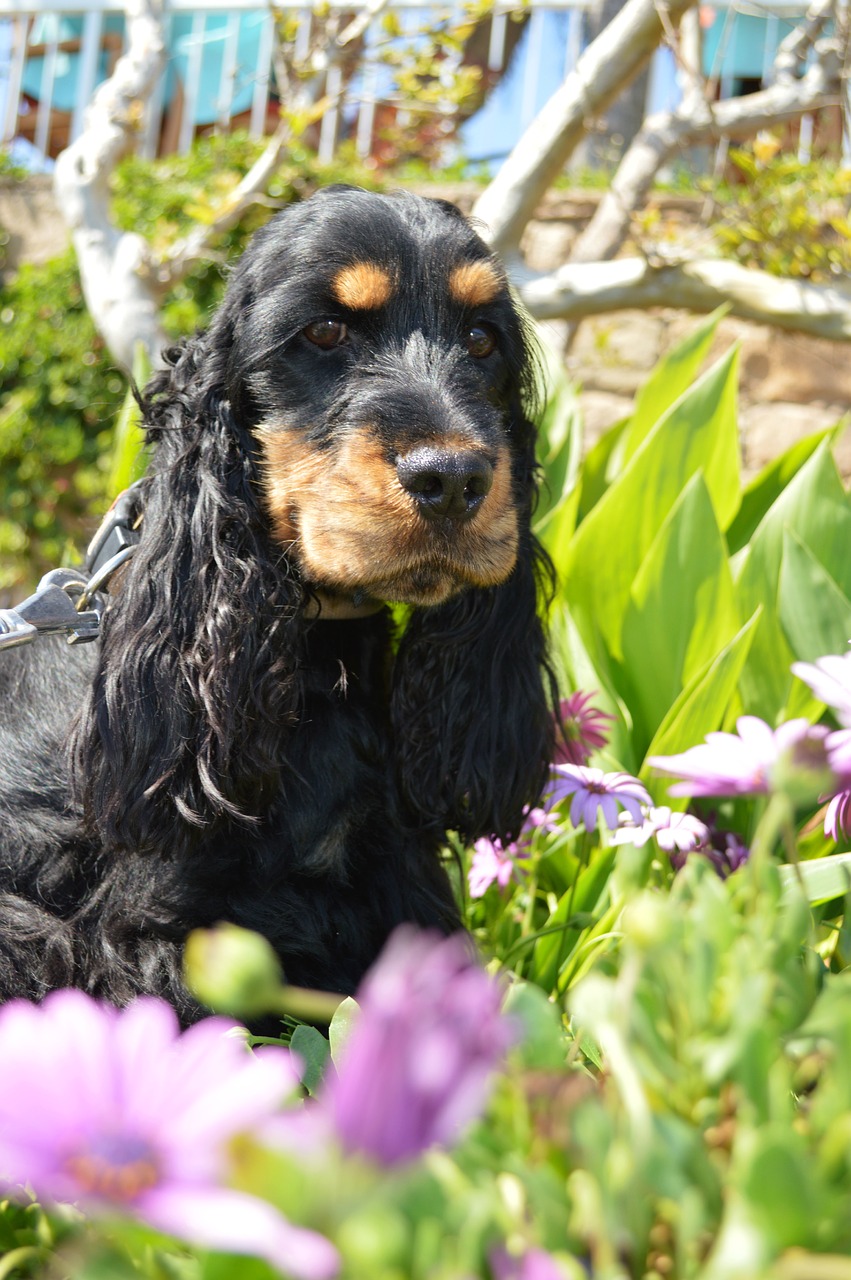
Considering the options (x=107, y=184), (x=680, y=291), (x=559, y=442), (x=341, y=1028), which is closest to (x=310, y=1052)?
(x=341, y=1028)

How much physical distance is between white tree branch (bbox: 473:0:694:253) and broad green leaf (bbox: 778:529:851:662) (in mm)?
1922

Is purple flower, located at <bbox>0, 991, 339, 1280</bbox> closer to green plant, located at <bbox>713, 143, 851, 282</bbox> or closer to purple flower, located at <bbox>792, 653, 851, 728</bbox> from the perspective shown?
purple flower, located at <bbox>792, 653, 851, 728</bbox>

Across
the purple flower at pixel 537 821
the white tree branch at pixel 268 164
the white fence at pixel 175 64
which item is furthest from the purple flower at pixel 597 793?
the white fence at pixel 175 64

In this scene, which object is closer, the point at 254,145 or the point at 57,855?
the point at 57,855

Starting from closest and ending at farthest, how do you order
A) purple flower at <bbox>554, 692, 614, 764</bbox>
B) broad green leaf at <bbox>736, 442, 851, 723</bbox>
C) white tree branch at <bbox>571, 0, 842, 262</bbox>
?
purple flower at <bbox>554, 692, 614, 764</bbox>
broad green leaf at <bbox>736, 442, 851, 723</bbox>
white tree branch at <bbox>571, 0, 842, 262</bbox>

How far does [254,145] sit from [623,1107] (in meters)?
6.06

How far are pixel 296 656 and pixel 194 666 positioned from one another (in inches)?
6.7

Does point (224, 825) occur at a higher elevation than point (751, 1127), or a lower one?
lower

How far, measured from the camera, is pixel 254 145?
5.97 meters

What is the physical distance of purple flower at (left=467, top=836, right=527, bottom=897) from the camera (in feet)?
7.86

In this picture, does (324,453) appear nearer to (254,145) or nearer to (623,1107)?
(623,1107)

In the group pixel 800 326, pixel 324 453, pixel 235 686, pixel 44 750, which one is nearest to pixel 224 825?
pixel 235 686

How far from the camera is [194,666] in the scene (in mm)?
1877

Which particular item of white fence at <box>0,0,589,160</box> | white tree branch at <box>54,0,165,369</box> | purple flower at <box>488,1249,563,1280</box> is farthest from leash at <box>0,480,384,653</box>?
white fence at <box>0,0,589,160</box>
